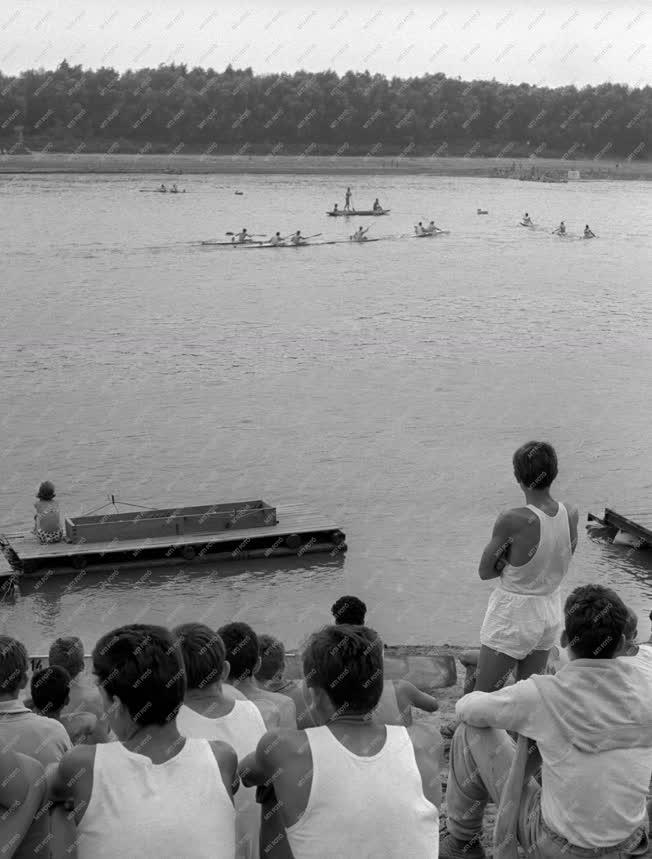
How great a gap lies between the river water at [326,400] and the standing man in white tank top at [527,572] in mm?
8422

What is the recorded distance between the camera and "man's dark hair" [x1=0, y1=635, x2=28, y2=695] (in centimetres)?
505

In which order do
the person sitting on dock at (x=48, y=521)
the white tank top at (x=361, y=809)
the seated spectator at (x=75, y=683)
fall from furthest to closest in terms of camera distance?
the person sitting on dock at (x=48, y=521)
the seated spectator at (x=75, y=683)
the white tank top at (x=361, y=809)

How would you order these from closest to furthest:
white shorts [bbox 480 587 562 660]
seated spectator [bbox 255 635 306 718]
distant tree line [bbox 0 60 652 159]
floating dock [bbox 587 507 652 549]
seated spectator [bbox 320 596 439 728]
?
1. seated spectator [bbox 320 596 439 728]
2. seated spectator [bbox 255 635 306 718]
3. white shorts [bbox 480 587 562 660]
4. floating dock [bbox 587 507 652 549]
5. distant tree line [bbox 0 60 652 159]

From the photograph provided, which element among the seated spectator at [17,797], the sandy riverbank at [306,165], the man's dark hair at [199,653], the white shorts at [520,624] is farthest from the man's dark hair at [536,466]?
the sandy riverbank at [306,165]

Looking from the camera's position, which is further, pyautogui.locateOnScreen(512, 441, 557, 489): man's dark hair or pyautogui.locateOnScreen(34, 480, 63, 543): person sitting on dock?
pyautogui.locateOnScreen(34, 480, 63, 543): person sitting on dock

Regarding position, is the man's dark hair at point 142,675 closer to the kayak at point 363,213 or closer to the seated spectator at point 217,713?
the seated spectator at point 217,713

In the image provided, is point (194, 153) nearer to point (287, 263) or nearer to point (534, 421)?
point (287, 263)

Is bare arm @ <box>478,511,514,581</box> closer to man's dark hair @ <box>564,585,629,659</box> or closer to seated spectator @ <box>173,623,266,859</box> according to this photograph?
seated spectator @ <box>173,623,266,859</box>

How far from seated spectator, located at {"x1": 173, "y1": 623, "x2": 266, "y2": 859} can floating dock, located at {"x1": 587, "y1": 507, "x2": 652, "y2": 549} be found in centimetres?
1484

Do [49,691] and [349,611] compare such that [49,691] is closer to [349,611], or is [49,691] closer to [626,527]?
[349,611]

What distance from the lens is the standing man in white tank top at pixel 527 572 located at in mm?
6523

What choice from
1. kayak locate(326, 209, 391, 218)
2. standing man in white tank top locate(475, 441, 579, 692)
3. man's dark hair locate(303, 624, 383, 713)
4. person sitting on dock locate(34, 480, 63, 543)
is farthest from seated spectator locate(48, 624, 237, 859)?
kayak locate(326, 209, 391, 218)

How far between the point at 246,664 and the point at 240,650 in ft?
0.25

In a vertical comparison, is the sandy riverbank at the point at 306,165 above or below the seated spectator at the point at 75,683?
below
